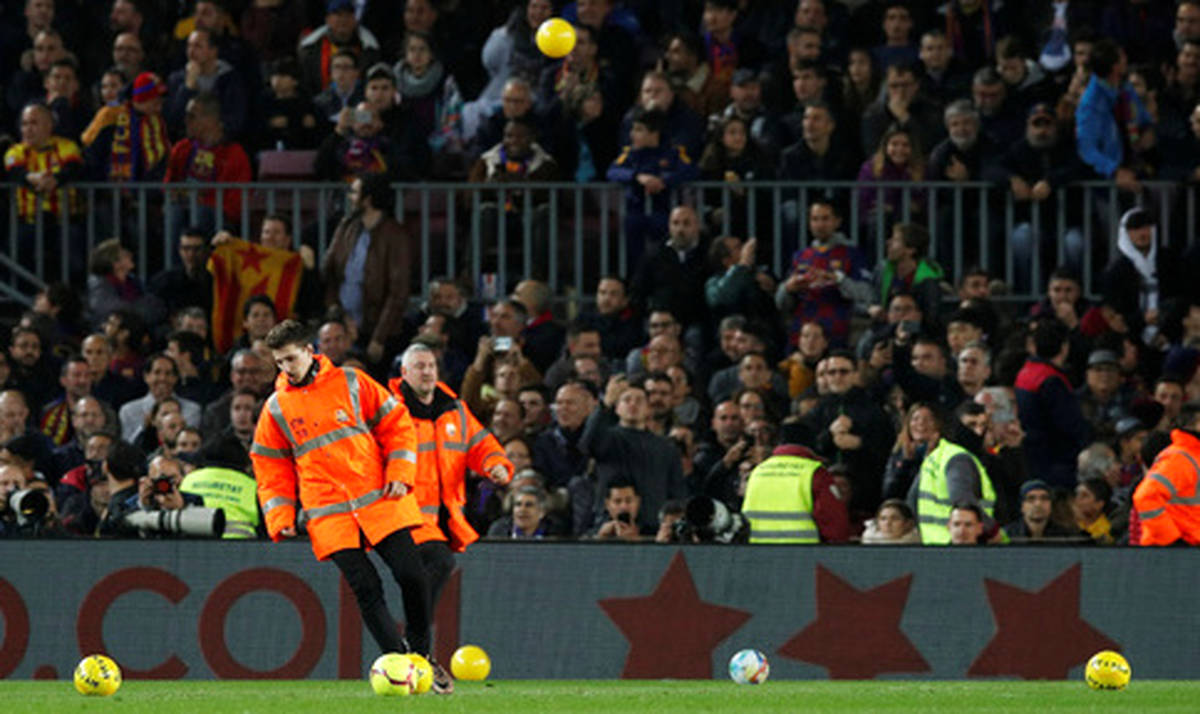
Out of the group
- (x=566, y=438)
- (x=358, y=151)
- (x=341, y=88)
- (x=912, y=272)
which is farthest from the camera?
(x=341, y=88)

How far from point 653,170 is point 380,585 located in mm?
7986

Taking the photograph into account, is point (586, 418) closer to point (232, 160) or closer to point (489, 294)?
point (489, 294)

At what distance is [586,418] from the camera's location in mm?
18828

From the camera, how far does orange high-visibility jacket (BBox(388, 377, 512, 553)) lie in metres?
14.7

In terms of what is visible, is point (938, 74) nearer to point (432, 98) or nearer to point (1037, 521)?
point (432, 98)

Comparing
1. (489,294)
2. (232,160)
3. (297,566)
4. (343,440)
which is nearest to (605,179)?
(489,294)

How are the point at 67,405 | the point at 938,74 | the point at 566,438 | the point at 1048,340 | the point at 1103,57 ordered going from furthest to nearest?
the point at 938,74
the point at 1103,57
the point at 67,405
the point at 1048,340
the point at 566,438

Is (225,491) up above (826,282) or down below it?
below

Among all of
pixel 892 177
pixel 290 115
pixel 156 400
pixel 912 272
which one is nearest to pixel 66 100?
pixel 290 115

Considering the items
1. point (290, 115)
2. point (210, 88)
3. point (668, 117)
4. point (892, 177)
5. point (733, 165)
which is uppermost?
point (210, 88)

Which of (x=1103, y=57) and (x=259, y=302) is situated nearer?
(x=259, y=302)

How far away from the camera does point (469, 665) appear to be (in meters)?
15.5

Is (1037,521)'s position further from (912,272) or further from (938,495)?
(912,272)

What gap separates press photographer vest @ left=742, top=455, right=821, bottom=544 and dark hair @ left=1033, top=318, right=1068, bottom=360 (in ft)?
9.70
